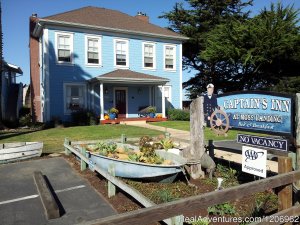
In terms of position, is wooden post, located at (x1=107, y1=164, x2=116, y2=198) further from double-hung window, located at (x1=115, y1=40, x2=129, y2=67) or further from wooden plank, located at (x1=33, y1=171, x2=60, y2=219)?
double-hung window, located at (x1=115, y1=40, x2=129, y2=67)

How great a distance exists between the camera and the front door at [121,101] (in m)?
24.9

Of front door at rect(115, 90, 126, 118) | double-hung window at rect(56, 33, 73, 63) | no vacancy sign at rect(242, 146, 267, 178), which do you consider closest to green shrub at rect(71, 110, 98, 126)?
front door at rect(115, 90, 126, 118)

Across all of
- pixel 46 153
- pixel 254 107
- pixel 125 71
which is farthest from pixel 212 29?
pixel 254 107

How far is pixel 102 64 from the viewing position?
2395cm

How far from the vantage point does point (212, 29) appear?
35.1 meters

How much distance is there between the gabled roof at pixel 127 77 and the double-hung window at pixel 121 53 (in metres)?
0.74

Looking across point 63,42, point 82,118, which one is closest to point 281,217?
point 82,118

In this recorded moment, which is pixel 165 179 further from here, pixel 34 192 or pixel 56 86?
pixel 56 86

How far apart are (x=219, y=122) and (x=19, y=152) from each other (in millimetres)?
6868

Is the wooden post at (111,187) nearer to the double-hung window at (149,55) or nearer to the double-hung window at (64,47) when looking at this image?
the double-hung window at (64,47)

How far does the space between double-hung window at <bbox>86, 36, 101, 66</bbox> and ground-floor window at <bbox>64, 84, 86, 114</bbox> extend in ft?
7.13

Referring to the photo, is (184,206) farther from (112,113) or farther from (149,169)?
(112,113)

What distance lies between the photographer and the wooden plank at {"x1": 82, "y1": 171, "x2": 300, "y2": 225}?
2.40 meters

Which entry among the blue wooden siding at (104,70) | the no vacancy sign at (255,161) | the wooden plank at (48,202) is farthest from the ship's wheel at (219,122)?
the blue wooden siding at (104,70)
